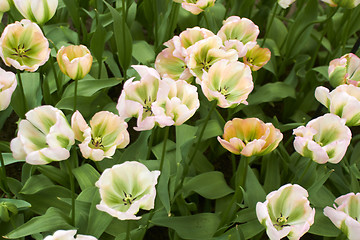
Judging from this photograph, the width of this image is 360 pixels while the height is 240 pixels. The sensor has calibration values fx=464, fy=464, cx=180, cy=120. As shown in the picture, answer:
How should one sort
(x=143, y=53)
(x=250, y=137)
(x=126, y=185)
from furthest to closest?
1. (x=143, y=53)
2. (x=250, y=137)
3. (x=126, y=185)

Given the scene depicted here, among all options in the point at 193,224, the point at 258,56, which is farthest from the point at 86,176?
the point at 258,56

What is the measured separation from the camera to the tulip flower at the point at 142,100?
2.67ft

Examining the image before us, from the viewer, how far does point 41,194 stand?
1.11 meters

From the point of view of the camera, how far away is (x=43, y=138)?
0.82 metres

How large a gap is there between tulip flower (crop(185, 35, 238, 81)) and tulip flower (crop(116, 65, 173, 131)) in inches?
4.0

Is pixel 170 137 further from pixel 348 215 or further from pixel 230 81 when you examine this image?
pixel 348 215

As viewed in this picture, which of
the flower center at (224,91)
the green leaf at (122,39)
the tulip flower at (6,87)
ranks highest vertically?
the flower center at (224,91)

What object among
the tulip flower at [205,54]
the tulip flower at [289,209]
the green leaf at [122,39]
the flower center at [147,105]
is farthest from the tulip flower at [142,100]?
the green leaf at [122,39]

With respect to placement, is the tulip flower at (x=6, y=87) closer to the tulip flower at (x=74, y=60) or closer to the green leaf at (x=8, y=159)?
the tulip flower at (x=74, y=60)

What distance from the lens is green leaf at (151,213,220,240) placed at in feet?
3.37

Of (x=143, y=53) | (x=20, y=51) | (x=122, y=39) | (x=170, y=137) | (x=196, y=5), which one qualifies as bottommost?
(x=170, y=137)

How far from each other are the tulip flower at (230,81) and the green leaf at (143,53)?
58 cm

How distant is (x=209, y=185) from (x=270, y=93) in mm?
435

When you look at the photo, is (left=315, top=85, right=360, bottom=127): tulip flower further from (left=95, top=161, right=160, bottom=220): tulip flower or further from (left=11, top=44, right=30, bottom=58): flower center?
(left=11, top=44, right=30, bottom=58): flower center
